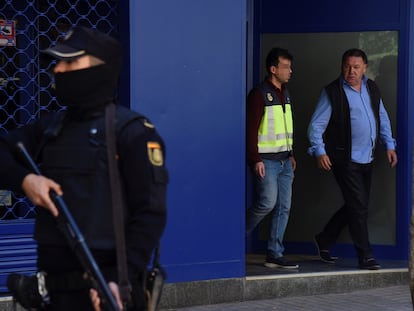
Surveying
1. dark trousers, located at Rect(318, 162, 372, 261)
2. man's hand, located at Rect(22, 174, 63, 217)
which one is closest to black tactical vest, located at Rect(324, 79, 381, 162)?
dark trousers, located at Rect(318, 162, 372, 261)

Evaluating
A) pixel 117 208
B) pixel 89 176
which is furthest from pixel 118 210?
pixel 89 176

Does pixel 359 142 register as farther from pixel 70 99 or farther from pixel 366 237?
pixel 70 99

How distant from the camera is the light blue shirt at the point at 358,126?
23.7ft

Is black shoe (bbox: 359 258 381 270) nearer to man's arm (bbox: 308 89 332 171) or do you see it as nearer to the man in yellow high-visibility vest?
the man in yellow high-visibility vest

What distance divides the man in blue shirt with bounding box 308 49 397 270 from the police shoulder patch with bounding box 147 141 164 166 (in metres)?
4.33

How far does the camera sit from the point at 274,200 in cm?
700

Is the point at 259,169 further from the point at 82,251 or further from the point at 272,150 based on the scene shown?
the point at 82,251

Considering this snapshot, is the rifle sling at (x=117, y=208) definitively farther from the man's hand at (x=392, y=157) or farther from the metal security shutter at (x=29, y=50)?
the man's hand at (x=392, y=157)

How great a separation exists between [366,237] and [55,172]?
4.75 m

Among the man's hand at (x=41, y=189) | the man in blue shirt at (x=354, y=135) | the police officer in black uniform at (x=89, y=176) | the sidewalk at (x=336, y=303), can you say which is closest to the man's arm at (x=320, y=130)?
the man in blue shirt at (x=354, y=135)

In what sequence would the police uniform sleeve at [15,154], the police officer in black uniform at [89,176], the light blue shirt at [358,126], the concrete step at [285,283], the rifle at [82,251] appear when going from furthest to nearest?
the light blue shirt at [358,126], the concrete step at [285,283], the police uniform sleeve at [15,154], the police officer in black uniform at [89,176], the rifle at [82,251]

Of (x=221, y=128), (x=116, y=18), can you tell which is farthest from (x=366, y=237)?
(x=116, y=18)

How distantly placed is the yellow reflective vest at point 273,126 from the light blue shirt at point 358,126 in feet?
1.03

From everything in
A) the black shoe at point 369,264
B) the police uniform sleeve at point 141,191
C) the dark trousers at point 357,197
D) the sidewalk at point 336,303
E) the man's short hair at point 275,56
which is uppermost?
the man's short hair at point 275,56
